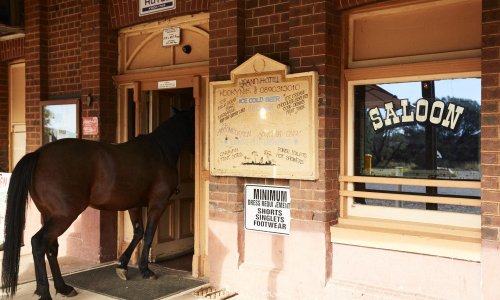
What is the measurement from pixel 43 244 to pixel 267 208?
2.28 metres

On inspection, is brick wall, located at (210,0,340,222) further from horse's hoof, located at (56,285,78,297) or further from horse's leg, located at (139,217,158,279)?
horse's hoof, located at (56,285,78,297)

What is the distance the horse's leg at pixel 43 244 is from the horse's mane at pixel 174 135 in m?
1.48

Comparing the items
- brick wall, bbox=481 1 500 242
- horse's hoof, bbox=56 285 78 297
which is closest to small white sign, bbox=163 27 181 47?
horse's hoof, bbox=56 285 78 297

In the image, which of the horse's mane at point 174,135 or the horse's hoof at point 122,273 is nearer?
the horse's hoof at point 122,273

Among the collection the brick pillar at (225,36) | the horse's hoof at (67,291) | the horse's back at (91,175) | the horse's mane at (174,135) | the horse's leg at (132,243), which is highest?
the brick pillar at (225,36)

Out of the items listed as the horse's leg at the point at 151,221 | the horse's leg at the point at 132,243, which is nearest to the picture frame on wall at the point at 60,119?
the horse's leg at the point at 132,243

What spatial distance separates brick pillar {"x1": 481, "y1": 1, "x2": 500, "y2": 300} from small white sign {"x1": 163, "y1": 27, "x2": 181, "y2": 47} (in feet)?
12.0

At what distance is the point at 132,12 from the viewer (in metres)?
6.79

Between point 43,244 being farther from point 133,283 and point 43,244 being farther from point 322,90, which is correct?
point 322,90

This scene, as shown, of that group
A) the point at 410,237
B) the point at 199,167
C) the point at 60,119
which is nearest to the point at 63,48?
the point at 60,119

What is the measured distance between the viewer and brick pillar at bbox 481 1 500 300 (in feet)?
13.3

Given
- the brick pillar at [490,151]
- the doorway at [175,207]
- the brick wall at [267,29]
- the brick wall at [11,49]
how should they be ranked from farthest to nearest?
the brick wall at [11,49]
the doorway at [175,207]
the brick wall at [267,29]
the brick pillar at [490,151]

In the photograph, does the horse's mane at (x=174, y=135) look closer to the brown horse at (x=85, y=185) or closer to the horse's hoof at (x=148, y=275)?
the brown horse at (x=85, y=185)

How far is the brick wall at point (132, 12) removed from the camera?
20.1 ft
